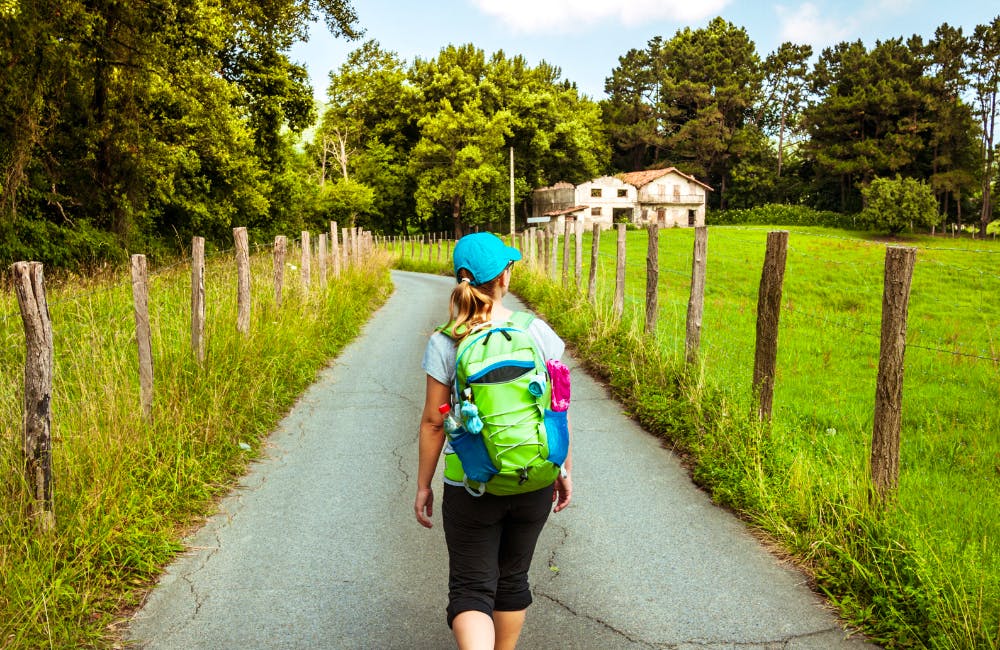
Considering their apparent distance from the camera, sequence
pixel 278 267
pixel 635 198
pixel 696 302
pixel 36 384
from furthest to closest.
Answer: pixel 635 198, pixel 278 267, pixel 696 302, pixel 36 384

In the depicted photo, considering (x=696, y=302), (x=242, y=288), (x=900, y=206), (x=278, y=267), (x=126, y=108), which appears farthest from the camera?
(x=900, y=206)

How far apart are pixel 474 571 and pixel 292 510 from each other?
295 centimetres

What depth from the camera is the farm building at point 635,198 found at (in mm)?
76750

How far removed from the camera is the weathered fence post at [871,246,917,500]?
4.40 meters

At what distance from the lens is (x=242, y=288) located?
28.6 feet

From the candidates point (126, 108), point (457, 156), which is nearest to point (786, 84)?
point (457, 156)

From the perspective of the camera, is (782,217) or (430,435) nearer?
(430,435)

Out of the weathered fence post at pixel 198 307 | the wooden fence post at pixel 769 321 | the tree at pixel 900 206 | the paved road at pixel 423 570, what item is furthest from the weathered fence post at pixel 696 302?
the tree at pixel 900 206

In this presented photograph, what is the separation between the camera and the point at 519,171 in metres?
75.3

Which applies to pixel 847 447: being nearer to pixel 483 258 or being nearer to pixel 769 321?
pixel 769 321

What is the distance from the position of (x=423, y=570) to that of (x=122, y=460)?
2.05 meters

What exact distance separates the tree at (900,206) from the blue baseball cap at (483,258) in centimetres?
6539

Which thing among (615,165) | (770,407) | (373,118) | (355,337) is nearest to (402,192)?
(373,118)

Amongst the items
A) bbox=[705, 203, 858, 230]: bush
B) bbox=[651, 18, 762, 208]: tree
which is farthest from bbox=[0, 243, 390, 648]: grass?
bbox=[651, 18, 762, 208]: tree
